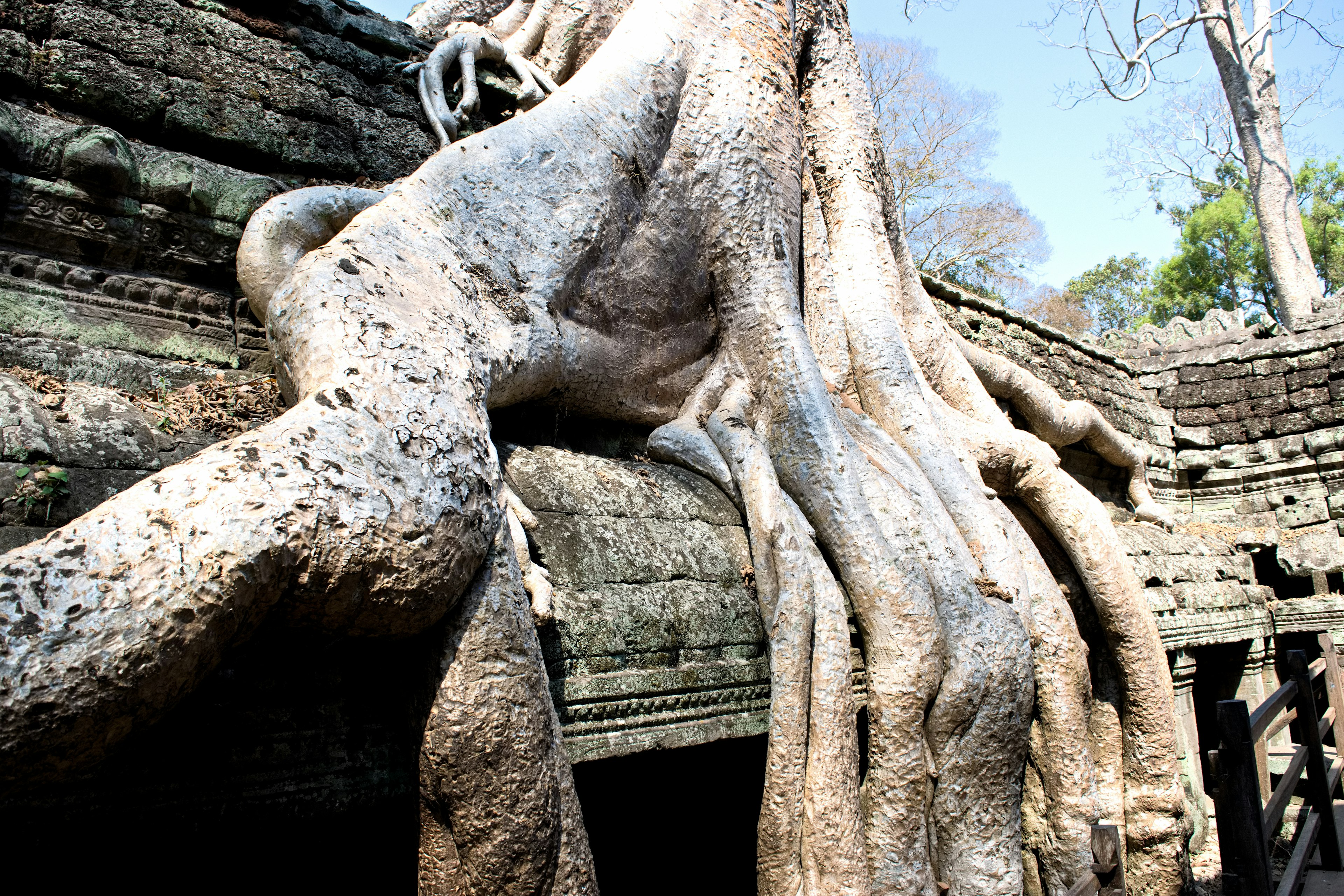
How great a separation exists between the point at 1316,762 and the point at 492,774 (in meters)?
3.36

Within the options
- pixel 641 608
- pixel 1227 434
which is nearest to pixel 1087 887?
pixel 641 608

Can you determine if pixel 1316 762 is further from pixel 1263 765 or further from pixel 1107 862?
pixel 1107 862

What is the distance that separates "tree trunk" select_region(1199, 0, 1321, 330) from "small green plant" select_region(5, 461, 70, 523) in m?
13.0

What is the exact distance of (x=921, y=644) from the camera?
8.45 ft

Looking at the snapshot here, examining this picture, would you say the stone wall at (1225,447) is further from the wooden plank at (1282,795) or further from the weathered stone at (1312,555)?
the wooden plank at (1282,795)

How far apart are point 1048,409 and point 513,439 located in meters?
3.36

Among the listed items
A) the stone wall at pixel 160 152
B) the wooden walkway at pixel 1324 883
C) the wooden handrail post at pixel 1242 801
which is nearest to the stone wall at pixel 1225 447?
the wooden walkway at pixel 1324 883

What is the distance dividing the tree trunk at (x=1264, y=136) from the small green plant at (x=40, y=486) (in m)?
13.0

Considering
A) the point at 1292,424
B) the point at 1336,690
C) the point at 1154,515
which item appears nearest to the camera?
the point at 1336,690

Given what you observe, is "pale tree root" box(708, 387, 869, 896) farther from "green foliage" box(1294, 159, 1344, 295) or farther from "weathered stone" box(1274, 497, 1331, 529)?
"green foliage" box(1294, 159, 1344, 295)

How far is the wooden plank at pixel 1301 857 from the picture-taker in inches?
115

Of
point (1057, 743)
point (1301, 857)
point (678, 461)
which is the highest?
point (678, 461)

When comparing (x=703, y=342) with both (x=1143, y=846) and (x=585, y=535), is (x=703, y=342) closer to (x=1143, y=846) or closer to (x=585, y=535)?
(x=585, y=535)

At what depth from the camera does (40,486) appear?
1.69 m
